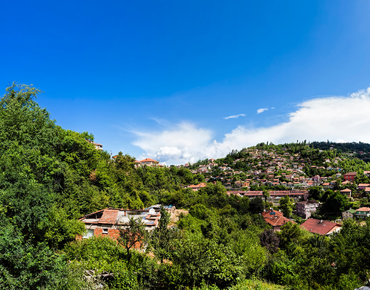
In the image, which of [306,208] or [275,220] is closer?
[275,220]

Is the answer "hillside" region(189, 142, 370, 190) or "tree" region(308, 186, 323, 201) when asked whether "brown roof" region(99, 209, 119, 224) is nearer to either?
"tree" region(308, 186, 323, 201)

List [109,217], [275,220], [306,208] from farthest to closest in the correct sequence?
1. [306,208]
2. [275,220]
3. [109,217]

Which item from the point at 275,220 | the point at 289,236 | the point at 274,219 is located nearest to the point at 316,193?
the point at 274,219

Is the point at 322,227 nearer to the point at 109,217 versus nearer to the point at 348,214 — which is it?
the point at 348,214

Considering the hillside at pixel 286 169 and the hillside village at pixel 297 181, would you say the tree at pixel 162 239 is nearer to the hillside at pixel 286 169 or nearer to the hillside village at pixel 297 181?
the hillside village at pixel 297 181

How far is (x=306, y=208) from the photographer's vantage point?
2375 inches

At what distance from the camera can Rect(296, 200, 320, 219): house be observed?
196 feet

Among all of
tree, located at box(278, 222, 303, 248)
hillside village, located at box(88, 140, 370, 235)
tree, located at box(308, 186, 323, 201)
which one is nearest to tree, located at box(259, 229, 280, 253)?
tree, located at box(278, 222, 303, 248)

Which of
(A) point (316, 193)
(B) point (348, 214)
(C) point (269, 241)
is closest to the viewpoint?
(C) point (269, 241)

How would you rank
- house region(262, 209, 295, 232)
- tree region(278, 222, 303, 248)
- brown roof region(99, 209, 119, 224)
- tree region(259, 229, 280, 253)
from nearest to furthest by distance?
brown roof region(99, 209, 119, 224)
tree region(259, 229, 280, 253)
tree region(278, 222, 303, 248)
house region(262, 209, 295, 232)

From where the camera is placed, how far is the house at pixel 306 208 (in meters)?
59.9

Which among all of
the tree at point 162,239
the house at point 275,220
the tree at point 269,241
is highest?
the tree at point 162,239

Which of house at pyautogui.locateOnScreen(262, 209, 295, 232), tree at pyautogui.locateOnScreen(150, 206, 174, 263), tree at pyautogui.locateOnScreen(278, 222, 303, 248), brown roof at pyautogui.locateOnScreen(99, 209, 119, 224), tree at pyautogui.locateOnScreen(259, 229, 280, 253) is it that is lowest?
house at pyautogui.locateOnScreen(262, 209, 295, 232)

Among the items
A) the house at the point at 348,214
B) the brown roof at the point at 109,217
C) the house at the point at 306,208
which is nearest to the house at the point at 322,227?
the house at the point at 348,214
